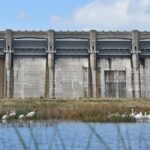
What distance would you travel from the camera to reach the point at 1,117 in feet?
146

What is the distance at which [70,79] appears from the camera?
88250mm

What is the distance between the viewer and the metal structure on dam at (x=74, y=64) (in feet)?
289

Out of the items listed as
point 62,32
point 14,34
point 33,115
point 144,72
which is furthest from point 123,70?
point 33,115

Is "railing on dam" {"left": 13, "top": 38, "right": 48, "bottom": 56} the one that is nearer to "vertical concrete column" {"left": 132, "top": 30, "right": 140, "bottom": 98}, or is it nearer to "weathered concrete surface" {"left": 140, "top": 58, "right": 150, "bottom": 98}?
"vertical concrete column" {"left": 132, "top": 30, "right": 140, "bottom": 98}

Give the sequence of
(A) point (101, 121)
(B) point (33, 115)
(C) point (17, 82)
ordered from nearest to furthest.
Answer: (A) point (101, 121) → (B) point (33, 115) → (C) point (17, 82)

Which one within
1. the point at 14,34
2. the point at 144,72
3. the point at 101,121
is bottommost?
the point at 101,121

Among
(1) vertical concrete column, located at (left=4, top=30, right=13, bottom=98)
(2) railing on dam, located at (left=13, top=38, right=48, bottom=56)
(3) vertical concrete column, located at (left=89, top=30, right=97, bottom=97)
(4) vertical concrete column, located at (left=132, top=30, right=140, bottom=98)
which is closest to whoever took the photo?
(4) vertical concrete column, located at (left=132, top=30, right=140, bottom=98)

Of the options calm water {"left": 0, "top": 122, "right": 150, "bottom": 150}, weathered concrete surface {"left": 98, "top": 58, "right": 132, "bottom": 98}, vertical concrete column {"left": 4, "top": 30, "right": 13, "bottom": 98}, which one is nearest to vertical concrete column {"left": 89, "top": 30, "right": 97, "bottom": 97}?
weathered concrete surface {"left": 98, "top": 58, "right": 132, "bottom": 98}

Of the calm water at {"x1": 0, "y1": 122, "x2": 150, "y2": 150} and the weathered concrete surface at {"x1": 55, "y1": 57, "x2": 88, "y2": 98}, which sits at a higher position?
the weathered concrete surface at {"x1": 55, "y1": 57, "x2": 88, "y2": 98}

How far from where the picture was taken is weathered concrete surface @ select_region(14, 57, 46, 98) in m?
88.1

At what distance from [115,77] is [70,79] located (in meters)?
6.06

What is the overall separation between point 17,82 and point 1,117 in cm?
4356

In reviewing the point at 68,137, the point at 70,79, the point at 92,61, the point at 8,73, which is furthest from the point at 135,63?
the point at 68,137

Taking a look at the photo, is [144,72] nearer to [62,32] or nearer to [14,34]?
[62,32]
